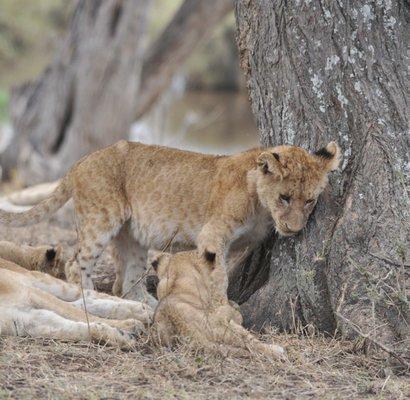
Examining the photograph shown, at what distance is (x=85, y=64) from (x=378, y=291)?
29.4 feet

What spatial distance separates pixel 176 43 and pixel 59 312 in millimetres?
8816

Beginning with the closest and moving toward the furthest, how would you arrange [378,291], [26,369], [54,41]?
[26,369], [378,291], [54,41]

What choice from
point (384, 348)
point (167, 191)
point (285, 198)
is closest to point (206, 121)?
point (167, 191)

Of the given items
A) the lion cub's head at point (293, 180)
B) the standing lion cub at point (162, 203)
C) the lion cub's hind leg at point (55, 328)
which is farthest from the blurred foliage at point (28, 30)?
the lion cub's hind leg at point (55, 328)

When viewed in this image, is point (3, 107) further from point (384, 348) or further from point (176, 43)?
point (384, 348)

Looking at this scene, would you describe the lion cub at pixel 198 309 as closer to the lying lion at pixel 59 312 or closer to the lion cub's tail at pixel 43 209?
the lying lion at pixel 59 312

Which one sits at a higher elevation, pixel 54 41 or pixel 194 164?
pixel 54 41

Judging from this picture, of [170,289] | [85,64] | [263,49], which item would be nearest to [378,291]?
[170,289]

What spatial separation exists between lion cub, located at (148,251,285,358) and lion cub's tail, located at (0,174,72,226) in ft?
4.09

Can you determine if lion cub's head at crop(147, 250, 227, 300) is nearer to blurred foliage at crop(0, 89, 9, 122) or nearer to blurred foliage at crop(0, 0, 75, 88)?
blurred foliage at crop(0, 89, 9, 122)

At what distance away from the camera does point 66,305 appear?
5.64 meters

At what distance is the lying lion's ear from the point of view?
5.38 metres

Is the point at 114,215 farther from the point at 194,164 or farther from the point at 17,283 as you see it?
the point at 17,283

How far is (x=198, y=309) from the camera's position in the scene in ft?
17.2
